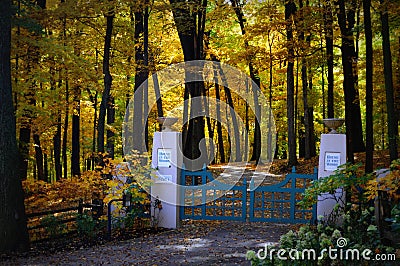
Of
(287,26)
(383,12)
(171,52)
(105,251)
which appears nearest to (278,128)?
(171,52)

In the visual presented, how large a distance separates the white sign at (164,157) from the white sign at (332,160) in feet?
11.5

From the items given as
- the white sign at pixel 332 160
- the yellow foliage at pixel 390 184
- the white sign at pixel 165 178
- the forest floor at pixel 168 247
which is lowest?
the forest floor at pixel 168 247

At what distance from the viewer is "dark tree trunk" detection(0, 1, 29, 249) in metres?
8.09

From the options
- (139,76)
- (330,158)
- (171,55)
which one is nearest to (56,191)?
(139,76)

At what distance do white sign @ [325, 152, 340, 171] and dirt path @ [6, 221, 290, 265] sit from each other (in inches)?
66.1

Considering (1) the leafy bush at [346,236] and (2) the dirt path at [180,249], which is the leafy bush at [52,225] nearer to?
(2) the dirt path at [180,249]

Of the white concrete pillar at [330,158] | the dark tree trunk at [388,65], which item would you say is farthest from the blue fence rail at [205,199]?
the dark tree trunk at [388,65]

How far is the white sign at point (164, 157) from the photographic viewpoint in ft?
32.4

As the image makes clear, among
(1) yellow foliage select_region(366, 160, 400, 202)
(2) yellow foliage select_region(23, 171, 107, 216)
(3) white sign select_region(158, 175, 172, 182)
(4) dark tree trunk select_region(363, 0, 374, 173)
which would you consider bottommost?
(2) yellow foliage select_region(23, 171, 107, 216)

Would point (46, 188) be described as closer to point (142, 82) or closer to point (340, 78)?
point (142, 82)

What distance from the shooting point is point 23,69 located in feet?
41.1

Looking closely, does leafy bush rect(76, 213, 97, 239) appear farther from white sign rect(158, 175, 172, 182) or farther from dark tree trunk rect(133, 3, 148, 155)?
dark tree trunk rect(133, 3, 148, 155)

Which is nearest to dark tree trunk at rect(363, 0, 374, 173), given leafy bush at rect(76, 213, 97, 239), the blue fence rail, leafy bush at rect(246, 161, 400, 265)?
the blue fence rail

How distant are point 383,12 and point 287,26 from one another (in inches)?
192
